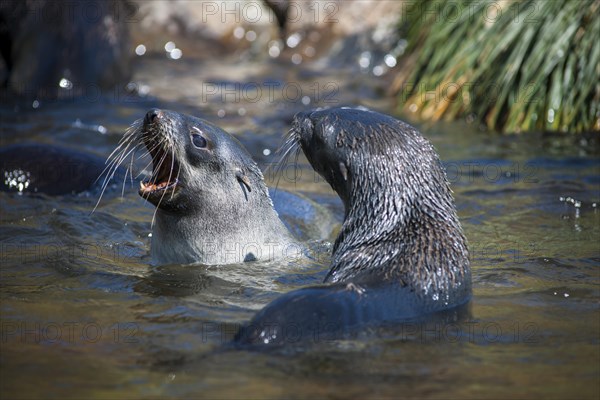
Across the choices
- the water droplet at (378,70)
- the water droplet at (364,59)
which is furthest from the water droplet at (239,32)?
the water droplet at (378,70)

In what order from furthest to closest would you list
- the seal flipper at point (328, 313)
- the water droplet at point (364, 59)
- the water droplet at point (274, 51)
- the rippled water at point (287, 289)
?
the water droplet at point (274, 51), the water droplet at point (364, 59), the seal flipper at point (328, 313), the rippled water at point (287, 289)

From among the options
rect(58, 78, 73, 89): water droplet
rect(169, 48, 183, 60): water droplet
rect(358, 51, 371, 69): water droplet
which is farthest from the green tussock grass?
rect(169, 48, 183, 60): water droplet

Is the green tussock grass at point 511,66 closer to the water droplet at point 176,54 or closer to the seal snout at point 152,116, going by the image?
the water droplet at point 176,54

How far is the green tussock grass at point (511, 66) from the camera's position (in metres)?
10.2

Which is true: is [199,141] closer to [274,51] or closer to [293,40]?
[274,51]

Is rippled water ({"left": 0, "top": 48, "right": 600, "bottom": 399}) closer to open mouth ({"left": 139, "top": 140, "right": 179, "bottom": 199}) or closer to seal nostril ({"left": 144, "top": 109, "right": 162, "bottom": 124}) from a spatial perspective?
open mouth ({"left": 139, "top": 140, "right": 179, "bottom": 199})

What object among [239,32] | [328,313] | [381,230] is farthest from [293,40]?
[328,313]

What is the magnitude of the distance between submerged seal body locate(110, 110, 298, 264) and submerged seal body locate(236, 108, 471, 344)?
2.41 feet

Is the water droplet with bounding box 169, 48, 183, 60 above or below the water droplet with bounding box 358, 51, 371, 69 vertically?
above

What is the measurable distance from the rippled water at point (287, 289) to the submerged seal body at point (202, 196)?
20cm

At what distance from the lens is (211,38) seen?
1533 centimetres

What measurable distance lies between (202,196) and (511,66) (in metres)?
5.01

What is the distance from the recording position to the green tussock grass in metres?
10.2

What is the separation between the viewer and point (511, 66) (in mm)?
10562
